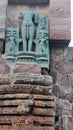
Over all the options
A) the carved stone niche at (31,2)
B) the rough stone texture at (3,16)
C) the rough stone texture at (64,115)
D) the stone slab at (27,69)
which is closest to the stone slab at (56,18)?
the carved stone niche at (31,2)

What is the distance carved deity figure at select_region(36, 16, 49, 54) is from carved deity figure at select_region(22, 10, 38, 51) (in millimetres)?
92

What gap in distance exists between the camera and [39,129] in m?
3.52

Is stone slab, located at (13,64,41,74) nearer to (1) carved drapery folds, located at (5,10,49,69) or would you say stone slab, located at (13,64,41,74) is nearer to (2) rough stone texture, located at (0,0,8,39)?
(1) carved drapery folds, located at (5,10,49,69)

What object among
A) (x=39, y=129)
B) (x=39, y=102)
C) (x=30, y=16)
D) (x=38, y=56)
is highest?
(x=30, y=16)

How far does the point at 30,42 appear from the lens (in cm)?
469

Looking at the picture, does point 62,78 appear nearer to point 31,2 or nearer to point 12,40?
point 12,40

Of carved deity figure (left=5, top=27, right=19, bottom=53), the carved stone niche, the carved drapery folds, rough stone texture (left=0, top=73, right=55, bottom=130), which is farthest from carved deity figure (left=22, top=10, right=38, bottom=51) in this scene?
rough stone texture (left=0, top=73, right=55, bottom=130)

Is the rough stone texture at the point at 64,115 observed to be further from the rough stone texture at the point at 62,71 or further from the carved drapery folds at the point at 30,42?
the carved drapery folds at the point at 30,42

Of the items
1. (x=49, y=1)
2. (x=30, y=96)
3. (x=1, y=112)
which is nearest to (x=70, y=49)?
(x=49, y=1)

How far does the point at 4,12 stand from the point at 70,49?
1190mm

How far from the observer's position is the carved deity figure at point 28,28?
4.69m

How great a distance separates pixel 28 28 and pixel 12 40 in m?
0.32

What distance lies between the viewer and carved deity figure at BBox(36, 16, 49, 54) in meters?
4.62

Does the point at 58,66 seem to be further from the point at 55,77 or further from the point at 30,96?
the point at 30,96
